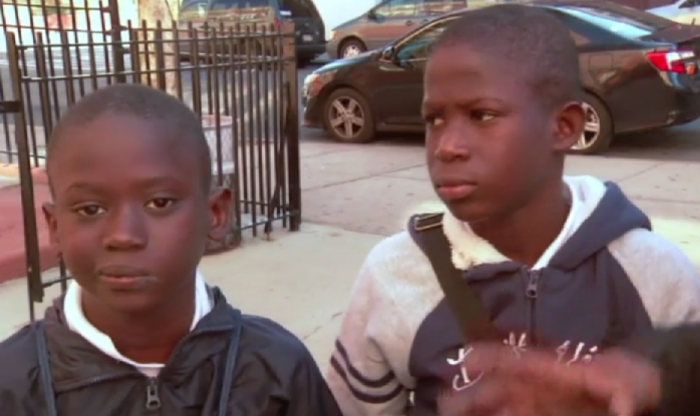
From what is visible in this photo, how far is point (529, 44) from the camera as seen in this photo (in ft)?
6.74

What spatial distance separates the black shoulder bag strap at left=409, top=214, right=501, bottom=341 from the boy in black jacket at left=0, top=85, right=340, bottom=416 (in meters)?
0.35

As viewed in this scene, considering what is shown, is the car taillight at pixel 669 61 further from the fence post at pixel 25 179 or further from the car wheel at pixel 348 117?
the fence post at pixel 25 179

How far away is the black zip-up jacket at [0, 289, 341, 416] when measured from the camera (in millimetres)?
1854

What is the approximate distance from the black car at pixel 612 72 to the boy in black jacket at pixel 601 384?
748cm

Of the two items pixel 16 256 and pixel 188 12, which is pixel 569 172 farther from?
pixel 188 12

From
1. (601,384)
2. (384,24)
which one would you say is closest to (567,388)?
(601,384)

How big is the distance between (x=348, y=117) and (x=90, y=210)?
31.7 feet

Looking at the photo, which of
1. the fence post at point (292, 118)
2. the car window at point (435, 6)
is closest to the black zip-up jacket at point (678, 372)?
the fence post at point (292, 118)

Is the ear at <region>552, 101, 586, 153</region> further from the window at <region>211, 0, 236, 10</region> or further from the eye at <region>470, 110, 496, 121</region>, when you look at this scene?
the window at <region>211, 0, 236, 10</region>

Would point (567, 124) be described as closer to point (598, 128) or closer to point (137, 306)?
point (137, 306)

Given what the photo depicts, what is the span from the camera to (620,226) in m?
2.08

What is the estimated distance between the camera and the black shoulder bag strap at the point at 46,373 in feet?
6.01

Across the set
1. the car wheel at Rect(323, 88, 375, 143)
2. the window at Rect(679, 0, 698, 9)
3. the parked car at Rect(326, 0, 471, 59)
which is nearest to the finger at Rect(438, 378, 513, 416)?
the car wheel at Rect(323, 88, 375, 143)


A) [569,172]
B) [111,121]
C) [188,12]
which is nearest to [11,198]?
[569,172]
